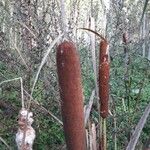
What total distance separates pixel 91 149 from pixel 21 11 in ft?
10.4

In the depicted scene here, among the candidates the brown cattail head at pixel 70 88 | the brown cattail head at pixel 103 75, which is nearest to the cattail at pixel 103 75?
the brown cattail head at pixel 103 75

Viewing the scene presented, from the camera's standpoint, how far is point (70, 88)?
116 centimetres

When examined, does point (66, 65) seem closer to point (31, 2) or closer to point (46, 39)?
point (46, 39)

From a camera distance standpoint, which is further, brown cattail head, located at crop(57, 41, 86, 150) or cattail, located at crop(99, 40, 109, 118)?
cattail, located at crop(99, 40, 109, 118)

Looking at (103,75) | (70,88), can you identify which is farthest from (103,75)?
(70,88)

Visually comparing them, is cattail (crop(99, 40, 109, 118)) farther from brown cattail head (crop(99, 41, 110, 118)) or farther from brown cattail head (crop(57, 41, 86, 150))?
brown cattail head (crop(57, 41, 86, 150))

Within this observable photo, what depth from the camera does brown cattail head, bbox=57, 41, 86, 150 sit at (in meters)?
1.16

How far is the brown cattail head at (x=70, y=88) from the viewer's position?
3.79 feet

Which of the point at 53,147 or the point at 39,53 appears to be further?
the point at 39,53

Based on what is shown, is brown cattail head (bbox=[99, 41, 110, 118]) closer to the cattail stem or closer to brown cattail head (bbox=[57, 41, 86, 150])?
the cattail stem

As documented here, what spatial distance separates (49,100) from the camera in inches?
166

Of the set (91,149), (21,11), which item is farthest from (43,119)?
(91,149)

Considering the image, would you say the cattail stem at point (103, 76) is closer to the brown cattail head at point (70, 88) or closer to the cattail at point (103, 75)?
the cattail at point (103, 75)

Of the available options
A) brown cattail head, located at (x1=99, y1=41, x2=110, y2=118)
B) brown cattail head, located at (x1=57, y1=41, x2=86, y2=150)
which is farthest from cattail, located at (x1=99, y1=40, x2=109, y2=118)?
brown cattail head, located at (x1=57, y1=41, x2=86, y2=150)
